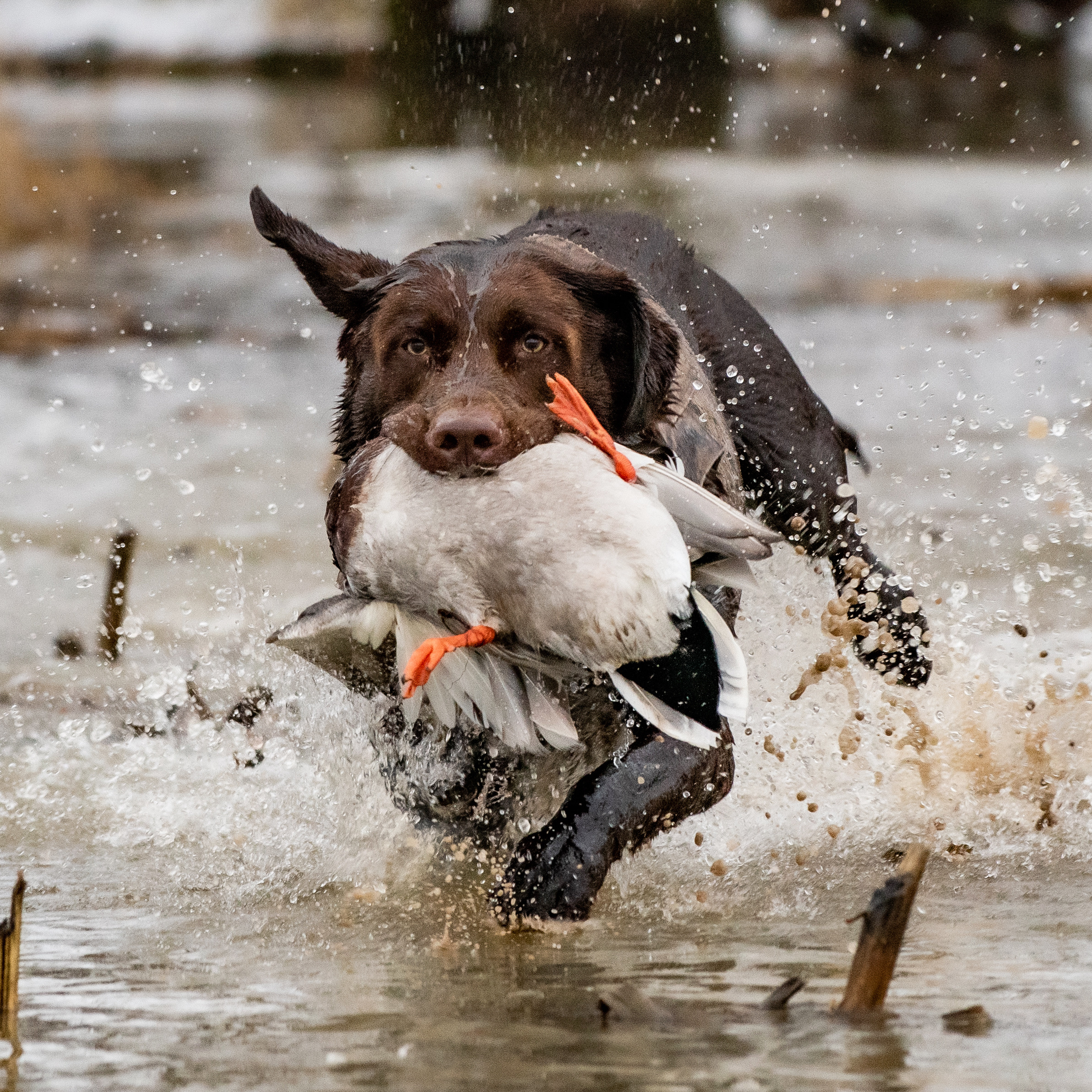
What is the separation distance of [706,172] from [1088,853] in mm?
13499

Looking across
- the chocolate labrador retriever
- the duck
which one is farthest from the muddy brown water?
the duck

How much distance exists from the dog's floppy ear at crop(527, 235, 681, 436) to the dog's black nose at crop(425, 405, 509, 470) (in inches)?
23.7

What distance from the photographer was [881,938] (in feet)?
8.50

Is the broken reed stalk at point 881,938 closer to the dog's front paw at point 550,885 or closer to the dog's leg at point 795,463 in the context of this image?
the dog's front paw at point 550,885

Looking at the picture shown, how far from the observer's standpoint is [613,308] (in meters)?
3.77

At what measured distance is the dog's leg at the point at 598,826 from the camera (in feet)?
11.2

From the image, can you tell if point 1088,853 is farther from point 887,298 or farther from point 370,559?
point 887,298

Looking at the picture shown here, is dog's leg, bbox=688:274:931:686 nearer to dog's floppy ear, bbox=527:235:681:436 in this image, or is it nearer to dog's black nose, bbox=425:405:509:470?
dog's floppy ear, bbox=527:235:681:436

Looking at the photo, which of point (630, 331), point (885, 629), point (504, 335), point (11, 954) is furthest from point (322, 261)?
point (885, 629)

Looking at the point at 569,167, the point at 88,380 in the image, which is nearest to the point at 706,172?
the point at 569,167

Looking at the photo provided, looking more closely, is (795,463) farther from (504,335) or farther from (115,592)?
(115,592)

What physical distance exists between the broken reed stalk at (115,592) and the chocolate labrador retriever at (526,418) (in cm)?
190

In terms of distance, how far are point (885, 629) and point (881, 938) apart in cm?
252

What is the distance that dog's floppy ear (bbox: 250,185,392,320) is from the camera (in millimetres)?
3918
